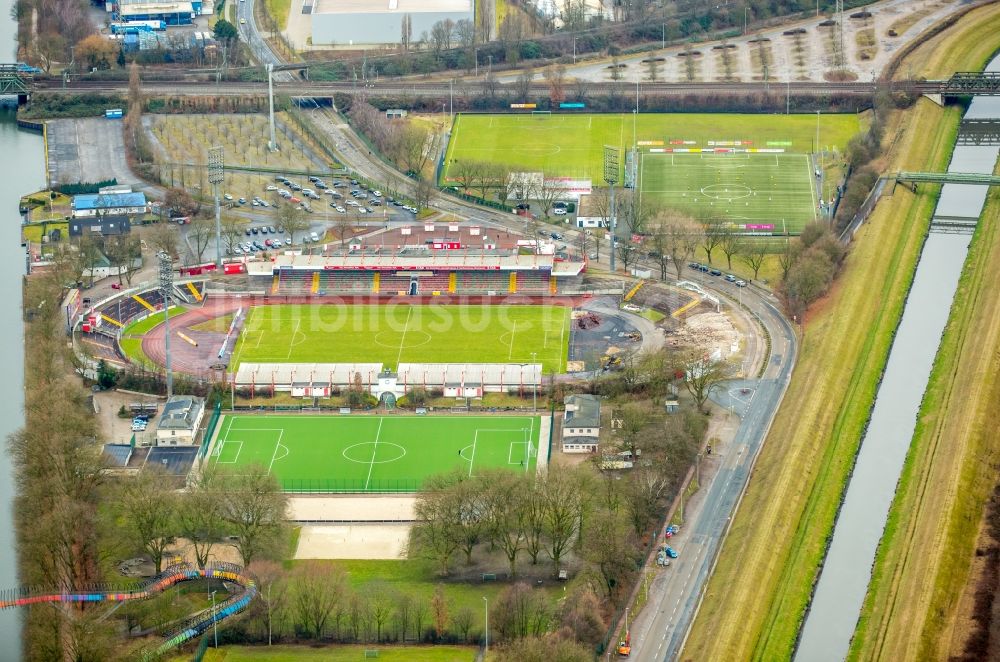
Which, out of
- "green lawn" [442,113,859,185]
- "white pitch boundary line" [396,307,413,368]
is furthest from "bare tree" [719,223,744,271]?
"white pitch boundary line" [396,307,413,368]

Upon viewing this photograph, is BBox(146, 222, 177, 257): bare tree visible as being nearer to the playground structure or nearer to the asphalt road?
the asphalt road

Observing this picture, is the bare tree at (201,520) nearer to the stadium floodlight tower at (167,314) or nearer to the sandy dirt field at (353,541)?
the sandy dirt field at (353,541)

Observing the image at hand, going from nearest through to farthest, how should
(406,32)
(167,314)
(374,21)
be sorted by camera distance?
(167,314), (406,32), (374,21)

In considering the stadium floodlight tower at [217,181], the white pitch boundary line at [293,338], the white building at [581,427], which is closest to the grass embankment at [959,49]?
the stadium floodlight tower at [217,181]

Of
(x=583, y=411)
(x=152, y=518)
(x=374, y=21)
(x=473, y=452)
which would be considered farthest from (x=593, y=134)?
(x=152, y=518)

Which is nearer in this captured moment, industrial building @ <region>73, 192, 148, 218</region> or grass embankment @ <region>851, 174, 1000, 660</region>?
grass embankment @ <region>851, 174, 1000, 660</region>

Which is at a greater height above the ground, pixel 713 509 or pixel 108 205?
pixel 108 205

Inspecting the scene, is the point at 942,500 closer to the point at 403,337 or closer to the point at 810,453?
the point at 810,453
